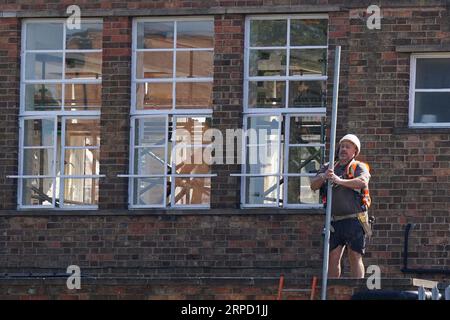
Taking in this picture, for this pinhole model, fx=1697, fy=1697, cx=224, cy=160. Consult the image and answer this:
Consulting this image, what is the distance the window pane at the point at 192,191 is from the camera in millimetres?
21297

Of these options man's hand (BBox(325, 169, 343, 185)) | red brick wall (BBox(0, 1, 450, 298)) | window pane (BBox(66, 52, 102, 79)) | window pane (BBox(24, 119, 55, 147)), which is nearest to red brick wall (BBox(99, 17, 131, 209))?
red brick wall (BBox(0, 1, 450, 298))

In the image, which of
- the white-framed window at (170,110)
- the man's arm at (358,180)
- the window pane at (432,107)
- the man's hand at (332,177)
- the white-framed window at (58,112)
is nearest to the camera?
the man's hand at (332,177)

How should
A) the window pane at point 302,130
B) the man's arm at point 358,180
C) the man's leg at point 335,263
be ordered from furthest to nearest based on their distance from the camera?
the window pane at point 302,130, the man's leg at point 335,263, the man's arm at point 358,180

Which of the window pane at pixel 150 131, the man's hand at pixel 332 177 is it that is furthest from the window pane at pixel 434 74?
the man's hand at pixel 332 177

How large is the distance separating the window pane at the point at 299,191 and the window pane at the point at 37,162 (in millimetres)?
3179

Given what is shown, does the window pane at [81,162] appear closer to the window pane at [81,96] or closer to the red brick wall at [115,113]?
the red brick wall at [115,113]

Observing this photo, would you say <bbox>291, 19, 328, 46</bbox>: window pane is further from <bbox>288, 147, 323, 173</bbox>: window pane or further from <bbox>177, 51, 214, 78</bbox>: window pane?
<bbox>288, 147, 323, 173</bbox>: window pane

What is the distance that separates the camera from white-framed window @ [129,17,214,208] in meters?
21.4

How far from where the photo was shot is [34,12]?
21.8m

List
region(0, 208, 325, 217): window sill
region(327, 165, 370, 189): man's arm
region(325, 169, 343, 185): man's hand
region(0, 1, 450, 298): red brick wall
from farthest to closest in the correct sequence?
1. region(0, 208, 325, 217): window sill
2. region(0, 1, 450, 298): red brick wall
3. region(327, 165, 370, 189): man's arm
4. region(325, 169, 343, 185): man's hand

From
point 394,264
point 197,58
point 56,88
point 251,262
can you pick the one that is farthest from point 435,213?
point 56,88

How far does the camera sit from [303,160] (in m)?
21.1

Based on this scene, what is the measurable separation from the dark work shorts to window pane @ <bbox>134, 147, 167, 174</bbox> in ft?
13.1

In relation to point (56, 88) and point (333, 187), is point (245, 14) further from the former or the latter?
point (333, 187)
